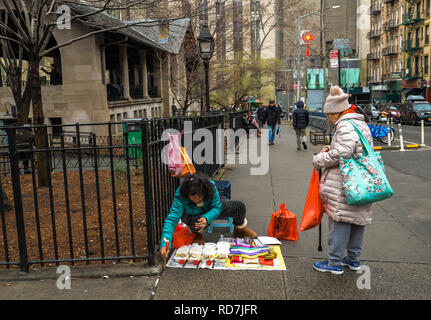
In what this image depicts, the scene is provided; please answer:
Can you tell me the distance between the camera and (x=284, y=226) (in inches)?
196

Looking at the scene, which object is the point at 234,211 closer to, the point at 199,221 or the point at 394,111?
the point at 199,221

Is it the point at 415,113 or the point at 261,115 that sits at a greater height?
the point at 261,115

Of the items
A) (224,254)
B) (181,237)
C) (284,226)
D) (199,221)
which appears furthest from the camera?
(284,226)

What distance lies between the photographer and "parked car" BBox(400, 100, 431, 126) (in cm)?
2825

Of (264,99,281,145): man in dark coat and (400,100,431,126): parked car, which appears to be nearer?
(264,99,281,145): man in dark coat

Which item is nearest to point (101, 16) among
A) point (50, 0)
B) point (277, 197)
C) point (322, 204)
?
point (50, 0)

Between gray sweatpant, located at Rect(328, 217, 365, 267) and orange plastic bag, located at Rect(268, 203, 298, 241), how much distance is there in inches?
40.1

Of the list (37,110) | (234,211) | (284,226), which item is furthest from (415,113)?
(234,211)

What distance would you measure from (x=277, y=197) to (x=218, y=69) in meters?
14.4

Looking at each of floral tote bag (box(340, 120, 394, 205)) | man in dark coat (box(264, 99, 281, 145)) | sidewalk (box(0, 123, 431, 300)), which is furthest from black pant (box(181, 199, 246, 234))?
man in dark coat (box(264, 99, 281, 145))

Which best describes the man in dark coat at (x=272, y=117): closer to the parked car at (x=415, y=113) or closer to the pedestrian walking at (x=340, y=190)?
the pedestrian walking at (x=340, y=190)

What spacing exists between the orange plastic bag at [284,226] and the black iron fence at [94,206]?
136 cm

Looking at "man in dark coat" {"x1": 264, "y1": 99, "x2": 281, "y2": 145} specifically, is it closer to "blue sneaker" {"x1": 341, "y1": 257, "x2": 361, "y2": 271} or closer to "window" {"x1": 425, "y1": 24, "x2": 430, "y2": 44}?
"blue sneaker" {"x1": 341, "y1": 257, "x2": 361, "y2": 271}

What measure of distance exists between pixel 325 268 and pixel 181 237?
5.37 ft
